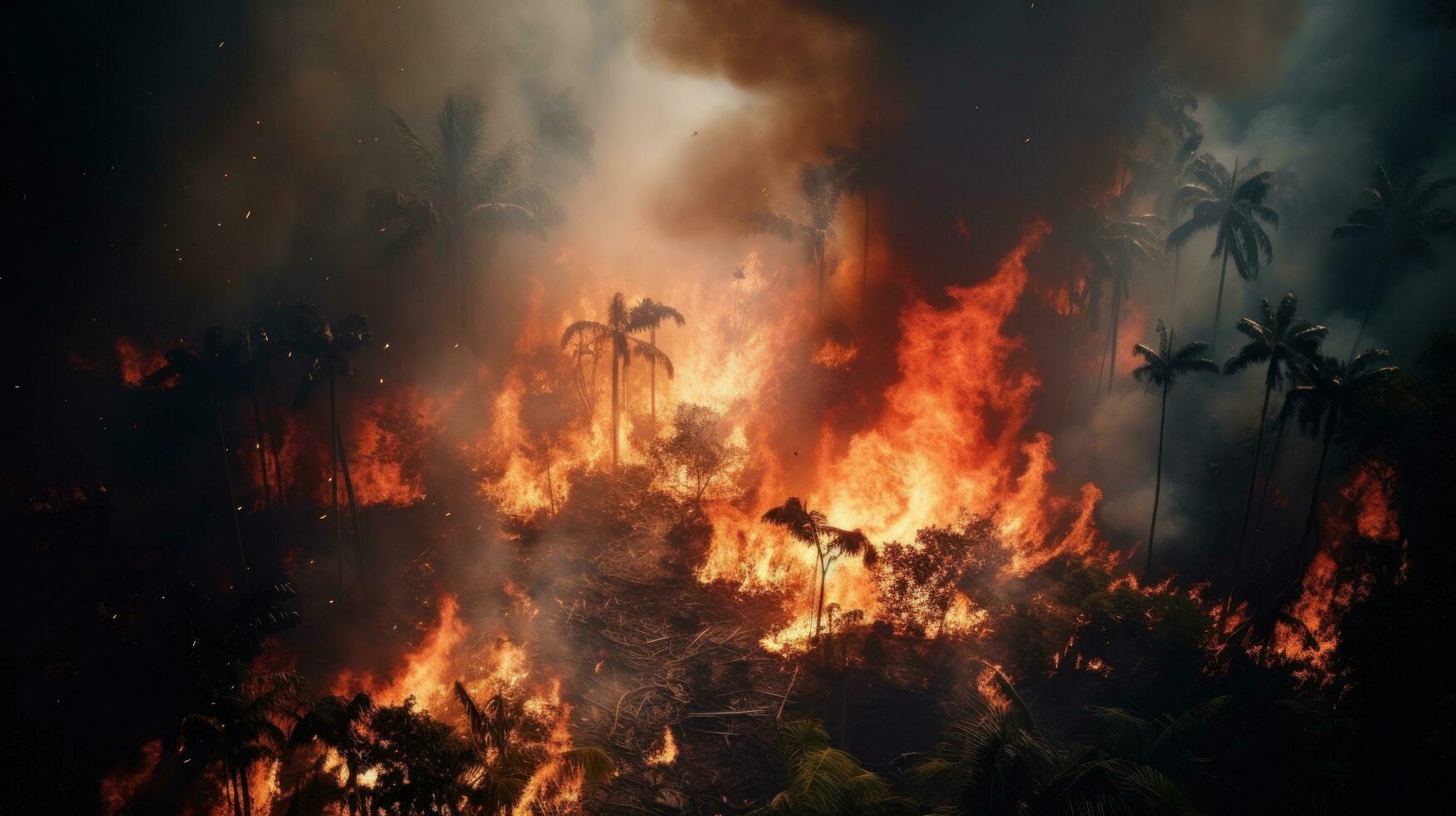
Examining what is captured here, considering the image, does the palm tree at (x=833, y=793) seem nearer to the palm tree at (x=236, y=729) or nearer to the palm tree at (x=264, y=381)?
the palm tree at (x=236, y=729)

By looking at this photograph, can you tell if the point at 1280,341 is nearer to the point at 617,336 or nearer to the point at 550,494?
the point at 617,336

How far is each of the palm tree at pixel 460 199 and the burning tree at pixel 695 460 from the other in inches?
549

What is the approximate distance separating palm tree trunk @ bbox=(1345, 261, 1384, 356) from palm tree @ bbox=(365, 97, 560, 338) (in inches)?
1732

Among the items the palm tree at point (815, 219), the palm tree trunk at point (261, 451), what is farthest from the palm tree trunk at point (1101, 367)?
the palm tree trunk at point (261, 451)

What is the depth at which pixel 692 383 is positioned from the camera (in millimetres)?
39312

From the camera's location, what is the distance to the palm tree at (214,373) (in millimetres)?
25344

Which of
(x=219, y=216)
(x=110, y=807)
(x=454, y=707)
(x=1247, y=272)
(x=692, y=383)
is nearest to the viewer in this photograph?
(x=110, y=807)

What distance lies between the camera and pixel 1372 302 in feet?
119

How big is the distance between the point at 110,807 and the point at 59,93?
95.0 ft

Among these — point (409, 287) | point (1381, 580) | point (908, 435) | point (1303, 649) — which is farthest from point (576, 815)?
point (409, 287)

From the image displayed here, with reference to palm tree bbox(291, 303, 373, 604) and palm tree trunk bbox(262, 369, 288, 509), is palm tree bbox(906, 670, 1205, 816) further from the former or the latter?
palm tree trunk bbox(262, 369, 288, 509)

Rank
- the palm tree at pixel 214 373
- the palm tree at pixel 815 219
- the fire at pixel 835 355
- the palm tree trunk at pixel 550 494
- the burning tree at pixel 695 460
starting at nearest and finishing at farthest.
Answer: the palm tree at pixel 214 373 < the palm tree trunk at pixel 550 494 < the burning tree at pixel 695 460 < the fire at pixel 835 355 < the palm tree at pixel 815 219

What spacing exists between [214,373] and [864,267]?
1242 inches

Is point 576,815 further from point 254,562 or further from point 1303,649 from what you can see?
point 1303,649
